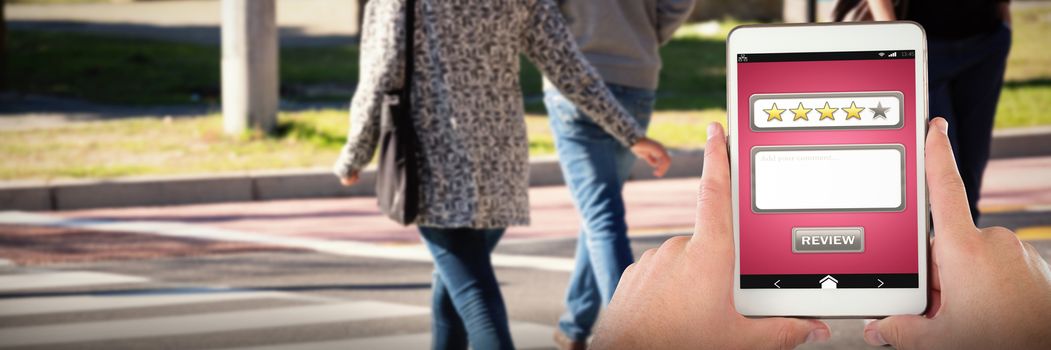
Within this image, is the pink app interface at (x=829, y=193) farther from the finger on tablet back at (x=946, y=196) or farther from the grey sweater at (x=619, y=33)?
the grey sweater at (x=619, y=33)

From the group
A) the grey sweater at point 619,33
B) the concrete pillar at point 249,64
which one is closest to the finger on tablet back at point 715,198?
the grey sweater at point 619,33

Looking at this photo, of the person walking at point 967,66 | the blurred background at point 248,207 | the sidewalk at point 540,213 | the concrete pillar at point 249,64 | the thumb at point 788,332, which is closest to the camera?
the thumb at point 788,332

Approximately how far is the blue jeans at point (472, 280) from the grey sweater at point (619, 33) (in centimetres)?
109

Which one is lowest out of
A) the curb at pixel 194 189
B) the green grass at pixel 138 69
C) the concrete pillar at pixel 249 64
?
the green grass at pixel 138 69

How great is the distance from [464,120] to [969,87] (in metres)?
2.07

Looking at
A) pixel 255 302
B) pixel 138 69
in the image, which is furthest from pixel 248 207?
pixel 138 69

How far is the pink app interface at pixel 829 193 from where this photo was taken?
6.10 feet

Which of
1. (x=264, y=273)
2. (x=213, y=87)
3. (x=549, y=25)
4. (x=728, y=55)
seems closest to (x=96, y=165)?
(x=264, y=273)

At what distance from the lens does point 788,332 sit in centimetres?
172

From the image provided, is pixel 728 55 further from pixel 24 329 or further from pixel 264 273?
pixel 264 273

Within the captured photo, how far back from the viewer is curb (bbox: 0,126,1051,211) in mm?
11000

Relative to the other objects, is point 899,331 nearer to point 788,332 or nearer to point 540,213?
point 788,332

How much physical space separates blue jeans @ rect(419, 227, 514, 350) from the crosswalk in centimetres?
187

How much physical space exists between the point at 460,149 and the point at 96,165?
828cm
